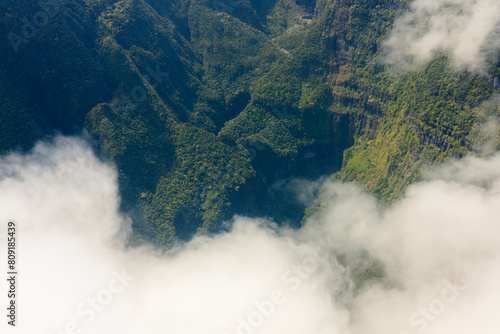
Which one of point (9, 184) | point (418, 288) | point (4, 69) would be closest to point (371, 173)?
point (418, 288)

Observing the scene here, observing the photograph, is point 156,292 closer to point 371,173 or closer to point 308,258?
point 308,258

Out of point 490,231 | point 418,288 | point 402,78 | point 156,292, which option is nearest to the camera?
point 490,231

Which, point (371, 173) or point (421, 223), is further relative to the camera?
point (371, 173)

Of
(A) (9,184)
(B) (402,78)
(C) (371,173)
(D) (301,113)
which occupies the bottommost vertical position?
(A) (9,184)

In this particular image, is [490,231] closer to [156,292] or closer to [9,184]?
[156,292]

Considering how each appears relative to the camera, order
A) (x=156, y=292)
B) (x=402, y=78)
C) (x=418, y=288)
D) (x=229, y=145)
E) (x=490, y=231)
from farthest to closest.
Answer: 1. (x=229, y=145)
2. (x=402, y=78)
3. (x=156, y=292)
4. (x=418, y=288)
5. (x=490, y=231)

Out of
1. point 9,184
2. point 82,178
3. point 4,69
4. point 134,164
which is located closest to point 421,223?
point 134,164

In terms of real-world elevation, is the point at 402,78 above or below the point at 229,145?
above
